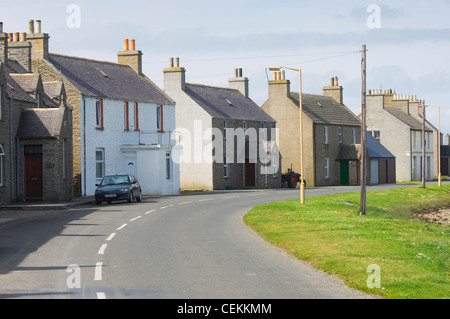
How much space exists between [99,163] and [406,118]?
2051 inches

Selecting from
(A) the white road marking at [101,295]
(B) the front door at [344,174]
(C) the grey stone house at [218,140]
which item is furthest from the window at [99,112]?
(A) the white road marking at [101,295]

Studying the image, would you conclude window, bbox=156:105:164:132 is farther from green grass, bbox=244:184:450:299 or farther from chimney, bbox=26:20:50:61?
green grass, bbox=244:184:450:299

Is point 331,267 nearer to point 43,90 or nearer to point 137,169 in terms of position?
point 43,90

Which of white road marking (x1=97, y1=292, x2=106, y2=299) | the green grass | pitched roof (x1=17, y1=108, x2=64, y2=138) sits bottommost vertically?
the green grass

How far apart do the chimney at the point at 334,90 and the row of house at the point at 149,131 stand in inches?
4.3

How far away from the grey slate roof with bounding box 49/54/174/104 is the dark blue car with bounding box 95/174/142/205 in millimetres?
9120

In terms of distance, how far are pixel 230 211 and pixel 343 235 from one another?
11.8 meters

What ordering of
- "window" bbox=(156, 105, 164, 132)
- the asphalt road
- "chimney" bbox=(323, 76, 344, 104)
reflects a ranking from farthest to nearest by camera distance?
"chimney" bbox=(323, 76, 344, 104), "window" bbox=(156, 105, 164, 132), the asphalt road

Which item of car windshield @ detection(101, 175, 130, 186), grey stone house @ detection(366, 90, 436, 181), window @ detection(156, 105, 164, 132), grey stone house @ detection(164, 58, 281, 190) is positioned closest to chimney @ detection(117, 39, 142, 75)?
Answer: window @ detection(156, 105, 164, 132)

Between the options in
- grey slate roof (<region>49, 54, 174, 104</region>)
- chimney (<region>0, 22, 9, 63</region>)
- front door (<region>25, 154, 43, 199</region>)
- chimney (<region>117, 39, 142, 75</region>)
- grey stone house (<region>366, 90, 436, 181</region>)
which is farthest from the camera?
grey stone house (<region>366, 90, 436, 181</region>)

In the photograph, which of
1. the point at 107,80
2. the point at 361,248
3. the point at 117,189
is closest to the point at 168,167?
Answer: the point at 107,80

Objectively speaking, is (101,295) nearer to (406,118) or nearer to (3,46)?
(3,46)

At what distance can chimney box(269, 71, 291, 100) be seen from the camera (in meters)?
72.8

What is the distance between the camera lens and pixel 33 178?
39.8 metres
